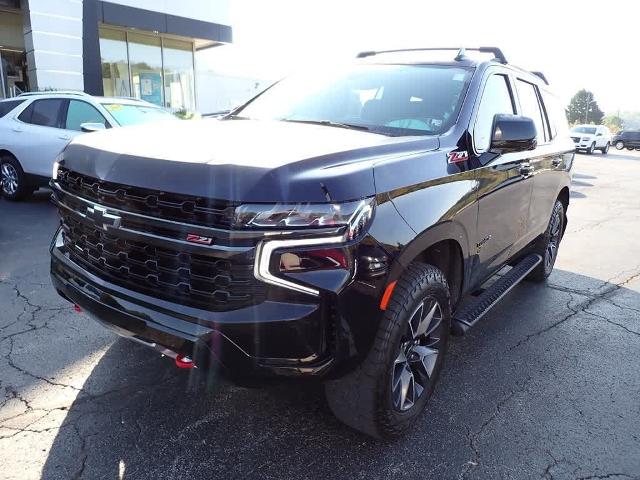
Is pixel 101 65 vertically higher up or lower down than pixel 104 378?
higher up

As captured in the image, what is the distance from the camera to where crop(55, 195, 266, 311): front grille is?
204 centimetres

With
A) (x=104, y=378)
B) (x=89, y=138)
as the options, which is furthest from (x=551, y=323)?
(x=89, y=138)

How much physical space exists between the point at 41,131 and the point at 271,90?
547cm

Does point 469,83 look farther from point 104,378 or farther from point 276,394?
point 104,378

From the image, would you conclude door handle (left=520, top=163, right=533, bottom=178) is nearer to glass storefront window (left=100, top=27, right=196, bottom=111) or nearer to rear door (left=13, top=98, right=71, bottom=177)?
rear door (left=13, top=98, right=71, bottom=177)

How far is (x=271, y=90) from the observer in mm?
4102

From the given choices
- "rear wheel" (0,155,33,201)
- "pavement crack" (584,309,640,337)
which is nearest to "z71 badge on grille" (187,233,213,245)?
"pavement crack" (584,309,640,337)

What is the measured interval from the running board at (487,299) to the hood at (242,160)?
1.06 m

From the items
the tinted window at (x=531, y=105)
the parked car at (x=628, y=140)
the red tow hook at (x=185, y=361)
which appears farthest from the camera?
the parked car at (x=628, y=140)

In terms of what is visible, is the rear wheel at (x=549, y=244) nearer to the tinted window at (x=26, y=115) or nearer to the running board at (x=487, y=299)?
the running board at (x=487, y=299)

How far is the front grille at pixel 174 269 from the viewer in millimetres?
2041

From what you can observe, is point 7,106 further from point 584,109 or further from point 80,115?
point 584,109

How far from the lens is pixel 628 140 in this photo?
39562 millimetres

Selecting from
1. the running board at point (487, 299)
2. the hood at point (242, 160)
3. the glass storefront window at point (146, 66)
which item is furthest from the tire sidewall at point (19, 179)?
the glass storefront window at point (146, 66)
